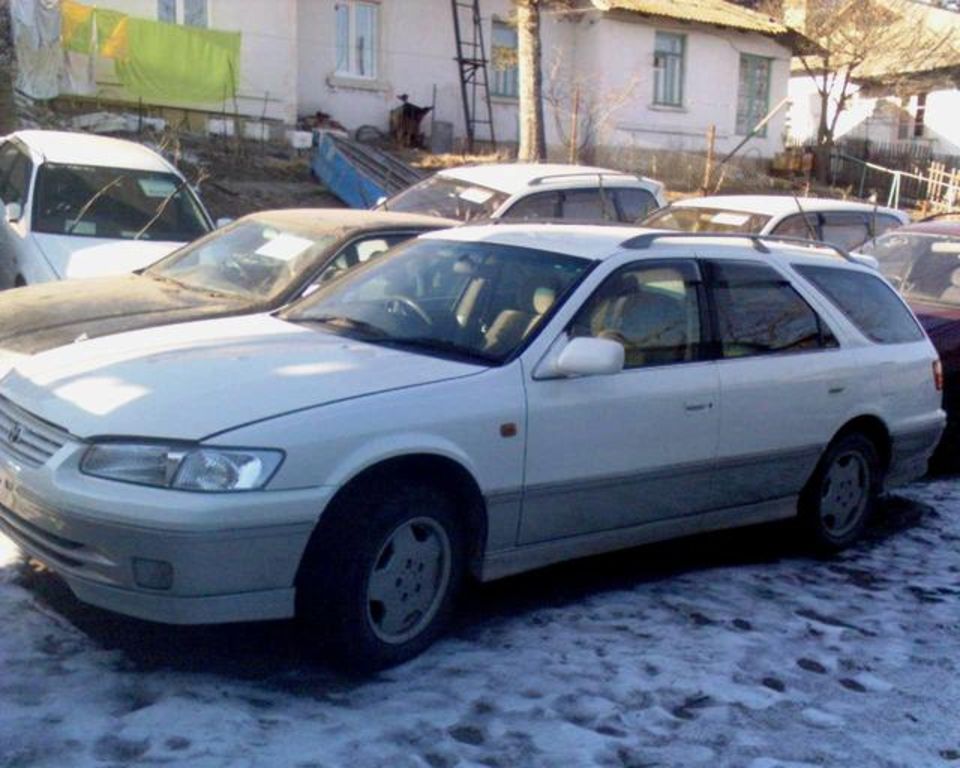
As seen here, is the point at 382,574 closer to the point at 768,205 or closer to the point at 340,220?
the point at 340,220

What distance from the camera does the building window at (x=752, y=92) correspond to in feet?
97.9

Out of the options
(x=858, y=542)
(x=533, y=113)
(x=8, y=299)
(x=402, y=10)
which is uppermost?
(x=402, y=10)

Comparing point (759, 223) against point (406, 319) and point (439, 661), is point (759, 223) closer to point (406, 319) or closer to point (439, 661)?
point (406, 319)

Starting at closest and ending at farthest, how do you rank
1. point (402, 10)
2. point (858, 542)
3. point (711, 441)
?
point (711, 441) < point (858, 542) < point (402, 10)

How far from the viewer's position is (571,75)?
88.3ft

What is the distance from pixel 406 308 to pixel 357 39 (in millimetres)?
19897

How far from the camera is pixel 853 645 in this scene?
527 centimetres

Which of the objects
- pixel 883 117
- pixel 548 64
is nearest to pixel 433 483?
pixel 548 64

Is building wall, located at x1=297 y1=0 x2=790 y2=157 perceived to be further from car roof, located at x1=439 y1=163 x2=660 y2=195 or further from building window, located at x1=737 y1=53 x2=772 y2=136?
car roof, located at x1=439 y1=163 x2=660 y2=195

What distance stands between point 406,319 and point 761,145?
26283 millimetres

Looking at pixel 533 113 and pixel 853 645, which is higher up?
pixel 533 113

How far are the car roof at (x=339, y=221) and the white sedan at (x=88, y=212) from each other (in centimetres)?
139

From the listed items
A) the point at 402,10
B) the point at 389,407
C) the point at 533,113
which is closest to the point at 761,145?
the point at 402,10

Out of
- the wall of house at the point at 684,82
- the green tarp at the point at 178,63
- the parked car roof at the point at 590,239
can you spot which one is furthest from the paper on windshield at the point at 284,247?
the wall of house at the point at 684,82
